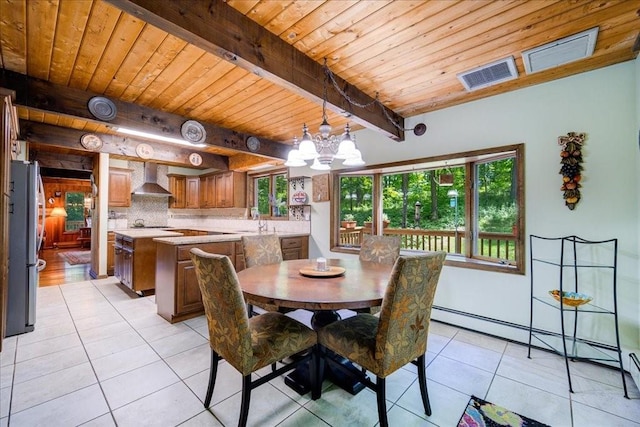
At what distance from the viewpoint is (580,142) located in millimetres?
2291

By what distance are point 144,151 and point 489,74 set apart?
449 centimetres

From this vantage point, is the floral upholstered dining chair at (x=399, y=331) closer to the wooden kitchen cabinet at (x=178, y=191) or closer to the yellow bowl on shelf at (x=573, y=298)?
the yellow bowl on shelf at (x=573, y=298)

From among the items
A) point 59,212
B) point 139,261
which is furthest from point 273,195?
point 59,212

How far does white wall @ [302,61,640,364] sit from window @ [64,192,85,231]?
12.2 meters

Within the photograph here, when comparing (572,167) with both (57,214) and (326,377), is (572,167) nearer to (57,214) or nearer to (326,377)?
(326,377)

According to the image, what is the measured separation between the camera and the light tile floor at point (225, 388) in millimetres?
1630

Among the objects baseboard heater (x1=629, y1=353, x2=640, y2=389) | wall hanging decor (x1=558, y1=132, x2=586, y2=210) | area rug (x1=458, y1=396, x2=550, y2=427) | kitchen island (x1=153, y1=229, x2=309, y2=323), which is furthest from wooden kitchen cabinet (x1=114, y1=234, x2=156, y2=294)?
baseboard heater (x1=629, y1=353, x2=640, y2=389)

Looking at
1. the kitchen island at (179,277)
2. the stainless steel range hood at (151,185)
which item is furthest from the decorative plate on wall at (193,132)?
the stainless steel range hood at (151,185)

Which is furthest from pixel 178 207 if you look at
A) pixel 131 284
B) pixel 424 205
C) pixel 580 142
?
pixel 580 142

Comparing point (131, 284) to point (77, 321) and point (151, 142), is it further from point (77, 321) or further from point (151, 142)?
point (151, 142)

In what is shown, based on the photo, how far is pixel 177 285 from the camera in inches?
118

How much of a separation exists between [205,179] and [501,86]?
5.64 m

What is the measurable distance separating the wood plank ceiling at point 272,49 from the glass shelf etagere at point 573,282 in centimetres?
146

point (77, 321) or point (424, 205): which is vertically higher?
point (424, 205)
